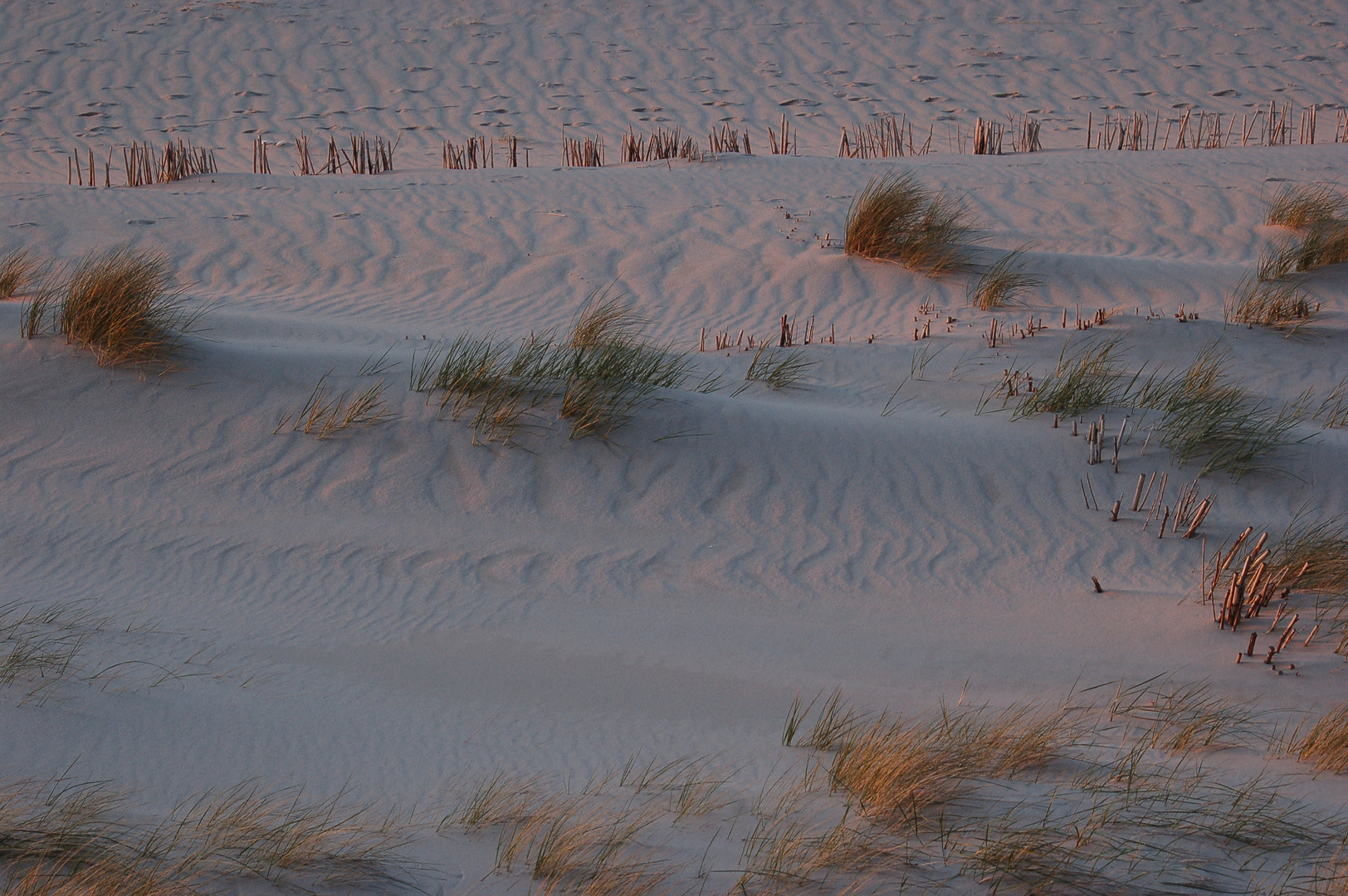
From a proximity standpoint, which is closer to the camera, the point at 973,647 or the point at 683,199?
the point at 973,647

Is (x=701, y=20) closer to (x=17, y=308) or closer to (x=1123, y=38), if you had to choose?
(x=1123, y=38)

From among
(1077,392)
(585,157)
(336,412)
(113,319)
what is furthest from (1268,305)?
(113,319)

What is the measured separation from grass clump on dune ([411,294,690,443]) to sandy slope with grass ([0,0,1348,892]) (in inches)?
5.4

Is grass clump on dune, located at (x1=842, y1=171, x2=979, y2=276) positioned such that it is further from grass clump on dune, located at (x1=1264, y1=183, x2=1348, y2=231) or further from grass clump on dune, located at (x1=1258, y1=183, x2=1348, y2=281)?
grass clump on dune, located at (x1=1264, y1=183, x2=1348, y2=231)

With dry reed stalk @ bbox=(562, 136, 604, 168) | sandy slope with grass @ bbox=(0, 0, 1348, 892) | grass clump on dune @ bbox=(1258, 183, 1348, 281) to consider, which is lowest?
sandy slope with grass @ bbox=(0, 0, 1348, 892)

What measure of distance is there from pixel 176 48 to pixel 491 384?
17.3 metres

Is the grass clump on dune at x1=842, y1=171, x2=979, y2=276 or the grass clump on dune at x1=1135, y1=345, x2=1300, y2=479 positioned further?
the grass clump on dune at x1=842, y1=171, x2=979, y2=276

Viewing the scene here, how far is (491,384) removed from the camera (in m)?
5.91

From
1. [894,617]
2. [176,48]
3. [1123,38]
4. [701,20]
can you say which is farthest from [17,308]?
[1123,38]

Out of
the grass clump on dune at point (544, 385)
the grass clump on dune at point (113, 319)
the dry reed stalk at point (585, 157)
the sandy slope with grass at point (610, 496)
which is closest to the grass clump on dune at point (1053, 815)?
the sandy slope with grass at point (610, 496)

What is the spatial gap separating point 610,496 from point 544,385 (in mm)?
981

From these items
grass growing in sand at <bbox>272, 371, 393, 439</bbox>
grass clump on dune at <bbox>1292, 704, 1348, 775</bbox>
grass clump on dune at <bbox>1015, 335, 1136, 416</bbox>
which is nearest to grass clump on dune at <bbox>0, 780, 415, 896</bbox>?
grass clump on dune at <bbox>1292, 704, 1348, 775</bbox>

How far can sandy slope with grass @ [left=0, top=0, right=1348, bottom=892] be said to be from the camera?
3506mm

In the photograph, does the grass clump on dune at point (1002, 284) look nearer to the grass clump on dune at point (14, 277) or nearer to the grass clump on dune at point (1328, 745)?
the grass clump on dune at point (1328, 745)
